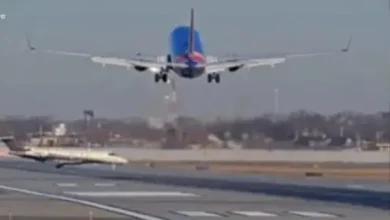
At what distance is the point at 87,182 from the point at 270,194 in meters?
21.3

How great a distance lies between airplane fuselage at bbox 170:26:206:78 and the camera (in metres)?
90.8

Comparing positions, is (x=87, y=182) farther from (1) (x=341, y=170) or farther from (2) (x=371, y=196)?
(1) (x=341, y=170)

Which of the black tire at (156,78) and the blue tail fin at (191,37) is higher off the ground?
the blue tail fin at (191,37)

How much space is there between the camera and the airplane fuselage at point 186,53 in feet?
298

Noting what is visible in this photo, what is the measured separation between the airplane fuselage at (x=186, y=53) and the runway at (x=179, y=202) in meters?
9.62

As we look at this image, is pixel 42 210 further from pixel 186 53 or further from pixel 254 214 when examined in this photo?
pixel 186 53

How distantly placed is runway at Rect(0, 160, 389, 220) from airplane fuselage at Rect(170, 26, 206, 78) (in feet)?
31.6

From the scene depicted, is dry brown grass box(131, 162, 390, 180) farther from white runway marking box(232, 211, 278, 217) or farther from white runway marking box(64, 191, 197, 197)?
white runway marking box(232, 211, 278, 217)

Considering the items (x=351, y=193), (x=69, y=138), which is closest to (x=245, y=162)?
(x=69, y=138)

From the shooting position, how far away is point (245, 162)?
13475 cm

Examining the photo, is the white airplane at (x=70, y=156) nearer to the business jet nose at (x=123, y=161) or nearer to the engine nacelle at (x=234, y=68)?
the business jet nose at (x=123, y=161)

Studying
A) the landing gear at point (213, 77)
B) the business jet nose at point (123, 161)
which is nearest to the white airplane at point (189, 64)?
the landing gear at point (213, 77)

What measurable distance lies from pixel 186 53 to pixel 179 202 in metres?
34.5

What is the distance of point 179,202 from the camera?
2431 inches
